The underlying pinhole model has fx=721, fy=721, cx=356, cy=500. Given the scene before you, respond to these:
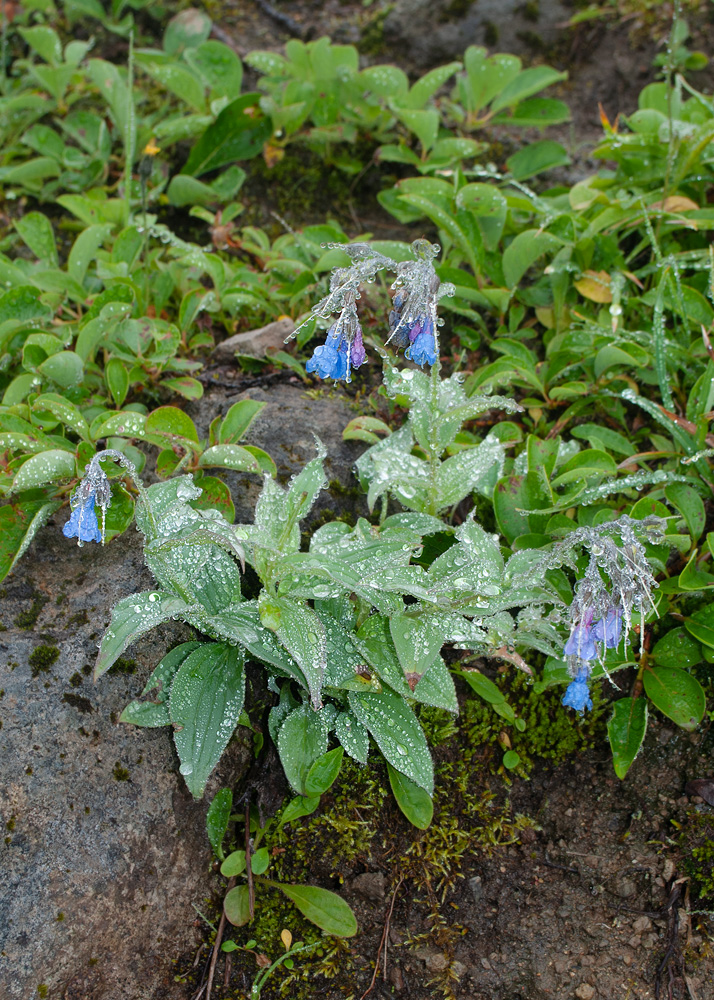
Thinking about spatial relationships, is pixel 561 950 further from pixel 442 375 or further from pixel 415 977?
pixel 442 375

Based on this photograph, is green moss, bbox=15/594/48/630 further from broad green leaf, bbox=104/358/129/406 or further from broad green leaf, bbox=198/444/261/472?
broad green leaf, bbox=104/358/129/406

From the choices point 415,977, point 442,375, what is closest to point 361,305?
point 442,375

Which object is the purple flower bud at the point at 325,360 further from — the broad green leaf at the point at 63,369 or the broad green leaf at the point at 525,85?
the broad green leaf at the point at 525,85

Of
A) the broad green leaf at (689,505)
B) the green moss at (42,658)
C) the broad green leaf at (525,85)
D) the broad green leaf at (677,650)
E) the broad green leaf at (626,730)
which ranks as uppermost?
the broad green leaf at (525,85)

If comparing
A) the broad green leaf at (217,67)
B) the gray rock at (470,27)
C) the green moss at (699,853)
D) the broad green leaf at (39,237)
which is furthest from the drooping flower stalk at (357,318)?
the gray rock at (470,27)

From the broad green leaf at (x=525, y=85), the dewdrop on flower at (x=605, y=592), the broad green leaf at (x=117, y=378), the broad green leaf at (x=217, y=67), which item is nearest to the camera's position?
the dewdrop on flower at (x=605, y=592)
